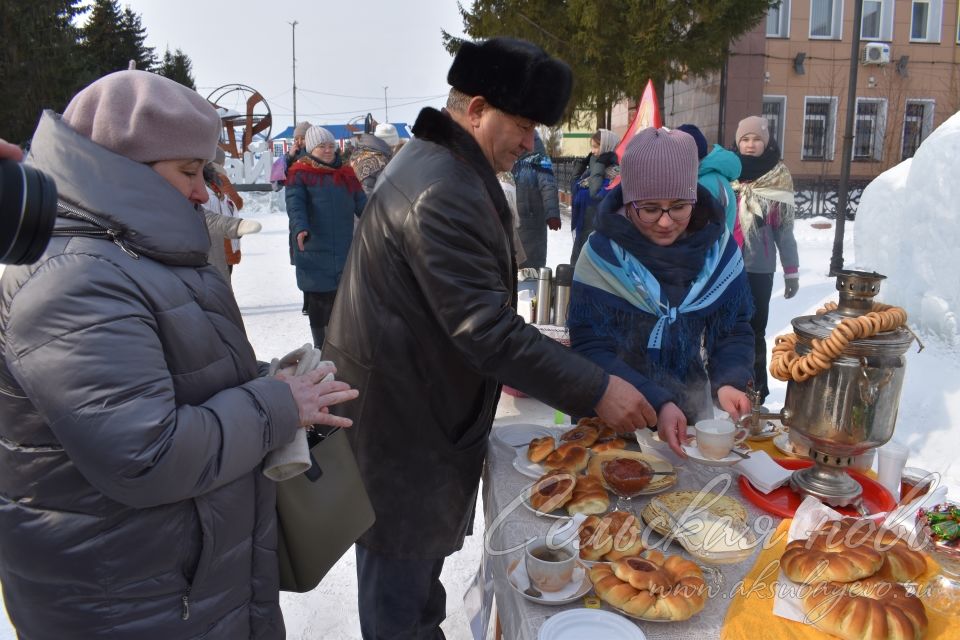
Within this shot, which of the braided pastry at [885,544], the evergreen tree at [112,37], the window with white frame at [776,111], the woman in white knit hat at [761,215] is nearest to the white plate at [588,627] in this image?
the braided pastry at [885,544]

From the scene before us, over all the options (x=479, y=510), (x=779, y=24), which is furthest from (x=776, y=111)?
(x=479, y=510)

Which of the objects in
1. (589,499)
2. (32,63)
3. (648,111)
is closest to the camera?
(589,499)

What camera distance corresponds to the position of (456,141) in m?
1.93

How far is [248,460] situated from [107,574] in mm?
351

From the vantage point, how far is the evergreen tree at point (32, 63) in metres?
23.1

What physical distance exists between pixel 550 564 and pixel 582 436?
86 cm

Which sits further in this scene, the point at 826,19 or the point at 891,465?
the point at 826,19

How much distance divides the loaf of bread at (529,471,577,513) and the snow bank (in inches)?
223

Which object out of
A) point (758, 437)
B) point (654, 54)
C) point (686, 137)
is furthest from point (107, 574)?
point (654, 54)

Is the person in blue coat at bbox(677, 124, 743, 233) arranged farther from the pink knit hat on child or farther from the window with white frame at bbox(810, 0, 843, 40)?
the window with white frame at bbox(810, 0, 843, 40)

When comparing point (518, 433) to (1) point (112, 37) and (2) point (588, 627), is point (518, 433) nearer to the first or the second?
(2) point (588, 627)

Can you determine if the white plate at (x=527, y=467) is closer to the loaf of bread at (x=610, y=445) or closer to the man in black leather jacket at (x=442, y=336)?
the man in black leather jacket at (x=442, y=336)

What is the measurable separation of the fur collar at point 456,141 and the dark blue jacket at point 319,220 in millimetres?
3908

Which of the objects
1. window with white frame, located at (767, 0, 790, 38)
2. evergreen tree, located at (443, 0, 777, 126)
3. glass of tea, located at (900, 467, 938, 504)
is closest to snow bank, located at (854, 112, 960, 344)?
glass of tea, located at (900, 467, 938, 504)
